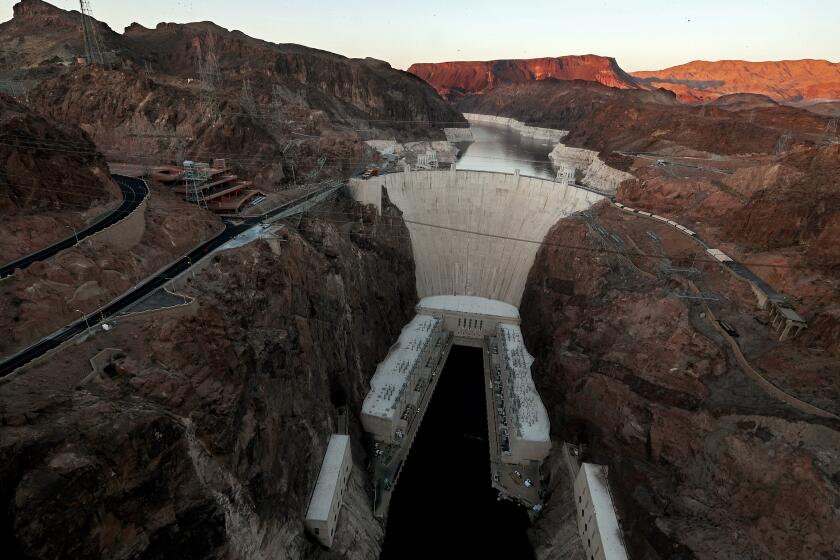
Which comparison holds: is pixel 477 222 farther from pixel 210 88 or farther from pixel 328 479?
pixel 210 88

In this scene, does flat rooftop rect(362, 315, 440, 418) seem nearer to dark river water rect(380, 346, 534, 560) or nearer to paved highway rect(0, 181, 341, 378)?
dark river water rect(380, 346, 534, 560)

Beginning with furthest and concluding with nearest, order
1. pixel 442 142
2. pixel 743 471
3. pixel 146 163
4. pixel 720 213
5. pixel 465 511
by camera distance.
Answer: pixel 442 142, pixel 146 163, pixel 720 213, pixel 465 511, pixel 743 471

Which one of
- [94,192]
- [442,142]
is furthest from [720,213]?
[442,142]

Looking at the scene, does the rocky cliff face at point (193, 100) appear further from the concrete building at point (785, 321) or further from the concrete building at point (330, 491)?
the concrete building at point (785, 321)

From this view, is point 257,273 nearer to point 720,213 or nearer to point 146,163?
point 146,163

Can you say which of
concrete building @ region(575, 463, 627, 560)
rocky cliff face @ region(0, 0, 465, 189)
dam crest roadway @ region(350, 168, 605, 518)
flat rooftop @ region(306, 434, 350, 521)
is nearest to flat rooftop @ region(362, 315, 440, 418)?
dam crest roadway @ region(350, 168, 605, 518)

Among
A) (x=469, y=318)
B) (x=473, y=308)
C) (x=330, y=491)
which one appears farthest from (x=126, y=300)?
(x=473, y=308)

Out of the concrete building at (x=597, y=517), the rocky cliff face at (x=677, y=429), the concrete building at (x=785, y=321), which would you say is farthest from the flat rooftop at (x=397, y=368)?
the concrete building at (x=785, y=321)
